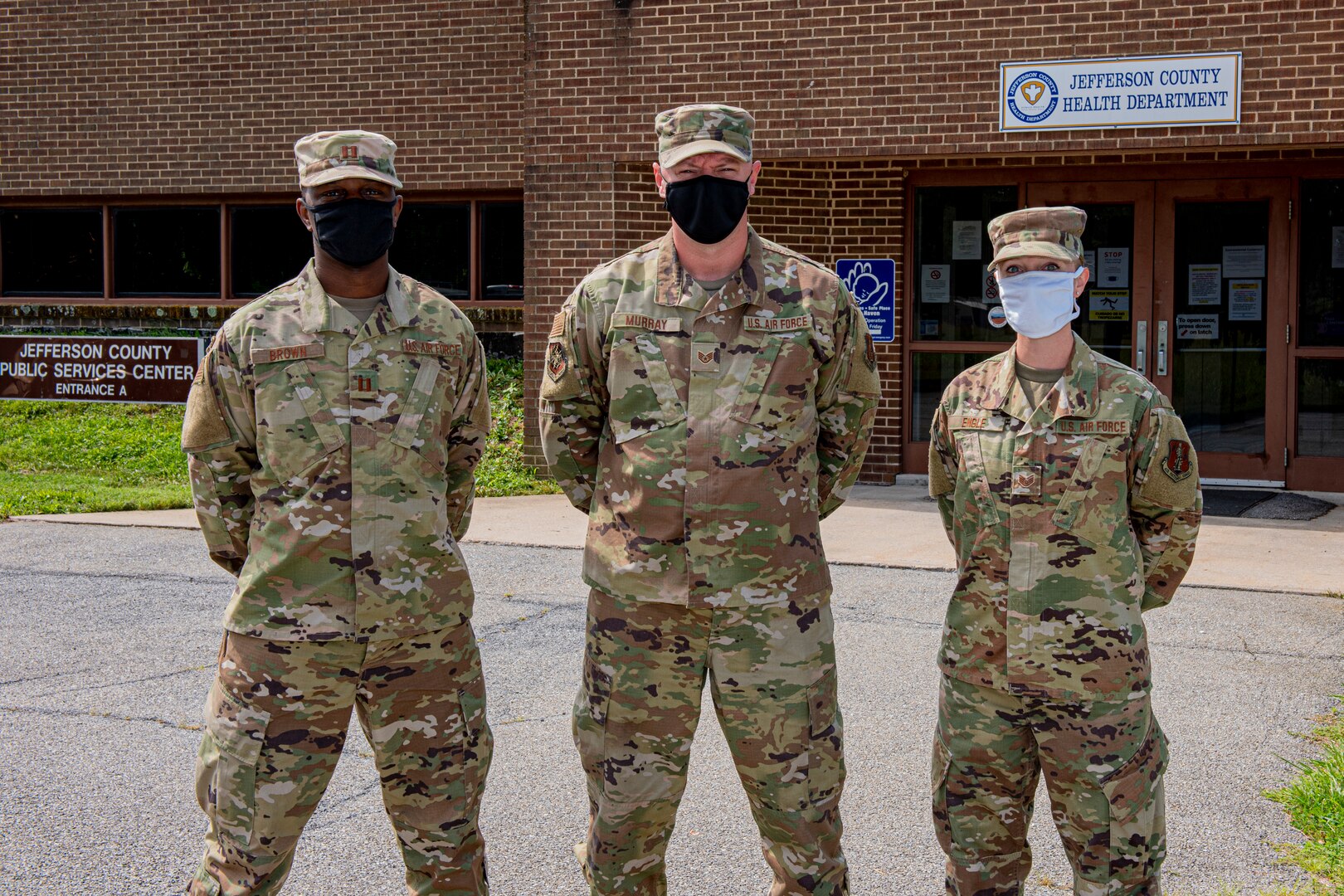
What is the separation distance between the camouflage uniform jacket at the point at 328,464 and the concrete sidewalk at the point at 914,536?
5256 millimetres

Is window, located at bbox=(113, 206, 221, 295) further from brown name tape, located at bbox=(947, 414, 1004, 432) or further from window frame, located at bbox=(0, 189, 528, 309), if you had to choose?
brown name tape, located at bbox=(947, 414, 1004, 432)

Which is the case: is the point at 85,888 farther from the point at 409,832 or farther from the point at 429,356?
the point at 429,356

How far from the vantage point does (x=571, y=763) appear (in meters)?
5.00

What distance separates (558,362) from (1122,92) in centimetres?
766

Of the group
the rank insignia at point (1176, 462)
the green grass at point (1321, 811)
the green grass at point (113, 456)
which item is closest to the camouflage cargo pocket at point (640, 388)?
the rank insignia at point (1176, 462)

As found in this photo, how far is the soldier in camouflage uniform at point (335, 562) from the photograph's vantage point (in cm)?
323

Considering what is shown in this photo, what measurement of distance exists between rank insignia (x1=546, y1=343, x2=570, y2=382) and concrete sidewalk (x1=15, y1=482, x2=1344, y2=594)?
4998mm

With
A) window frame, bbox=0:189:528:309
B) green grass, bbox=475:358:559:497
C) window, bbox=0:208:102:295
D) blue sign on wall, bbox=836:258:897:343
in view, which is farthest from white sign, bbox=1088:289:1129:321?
window, bbox=0:208:102:295

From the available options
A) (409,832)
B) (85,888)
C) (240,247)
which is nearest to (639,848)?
(409,832)

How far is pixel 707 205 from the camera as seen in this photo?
343cm

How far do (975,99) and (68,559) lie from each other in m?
7.04

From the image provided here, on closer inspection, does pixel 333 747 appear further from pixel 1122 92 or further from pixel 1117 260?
pixel 1117 260

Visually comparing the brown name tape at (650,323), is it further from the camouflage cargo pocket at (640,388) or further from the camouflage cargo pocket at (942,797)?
the camouflage cargo pocket at (942,797)

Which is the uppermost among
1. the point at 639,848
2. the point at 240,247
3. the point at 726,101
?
the point at 726,101
